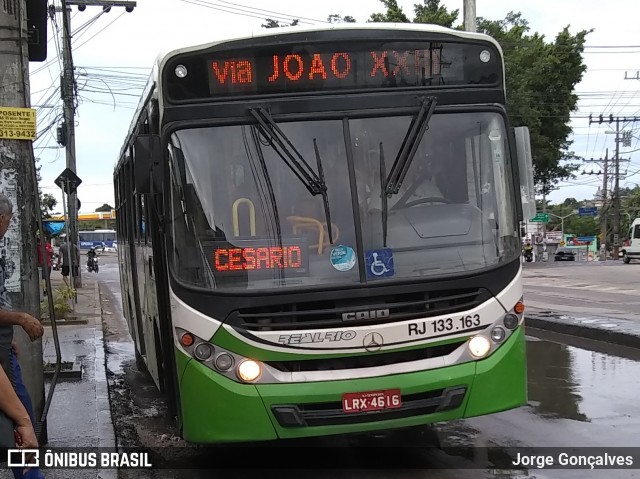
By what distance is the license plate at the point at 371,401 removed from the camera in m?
4.84

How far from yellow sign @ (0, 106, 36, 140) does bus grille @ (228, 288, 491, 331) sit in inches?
102

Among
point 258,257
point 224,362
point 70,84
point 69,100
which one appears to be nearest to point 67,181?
point 69,100

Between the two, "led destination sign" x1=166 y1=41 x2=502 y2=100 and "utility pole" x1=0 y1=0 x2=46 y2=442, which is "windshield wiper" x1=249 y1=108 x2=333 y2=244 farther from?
"utility pole" x1=0 y1=0 x2=46 y2=442

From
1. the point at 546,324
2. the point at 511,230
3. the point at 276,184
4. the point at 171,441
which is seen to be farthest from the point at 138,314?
the point at 546,324

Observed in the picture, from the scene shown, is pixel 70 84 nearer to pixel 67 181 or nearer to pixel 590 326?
pixel 67 181

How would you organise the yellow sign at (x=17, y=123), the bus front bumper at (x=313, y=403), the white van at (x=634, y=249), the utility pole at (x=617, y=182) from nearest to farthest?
the bus front bumper at (x=313, y=403) < the yellow sign at (x=17, y=123) < the white van at (x=634, y=249) < the utility pole at (x=617, y=182)

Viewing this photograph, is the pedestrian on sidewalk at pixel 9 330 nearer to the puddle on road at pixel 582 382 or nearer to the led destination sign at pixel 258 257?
the led destination sign at pixel 258 257

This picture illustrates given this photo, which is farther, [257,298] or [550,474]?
[550,474]

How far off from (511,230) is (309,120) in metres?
1.68

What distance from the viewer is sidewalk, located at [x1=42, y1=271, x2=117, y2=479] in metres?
6.31

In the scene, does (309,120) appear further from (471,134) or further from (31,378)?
(31,378)

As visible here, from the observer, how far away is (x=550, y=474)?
17.7 ft

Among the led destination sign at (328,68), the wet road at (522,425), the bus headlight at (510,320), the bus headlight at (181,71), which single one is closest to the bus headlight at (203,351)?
the wet road at (522,425)

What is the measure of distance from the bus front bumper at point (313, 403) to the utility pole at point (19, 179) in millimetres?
1834
